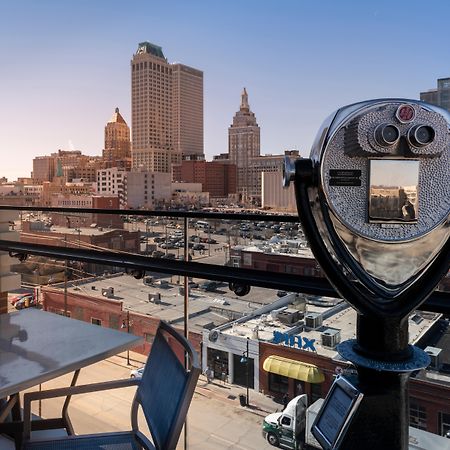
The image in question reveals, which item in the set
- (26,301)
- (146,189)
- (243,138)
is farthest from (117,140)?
(26,301)

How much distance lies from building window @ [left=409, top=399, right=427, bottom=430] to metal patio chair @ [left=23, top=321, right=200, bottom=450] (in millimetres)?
405

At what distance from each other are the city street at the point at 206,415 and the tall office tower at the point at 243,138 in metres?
67.1

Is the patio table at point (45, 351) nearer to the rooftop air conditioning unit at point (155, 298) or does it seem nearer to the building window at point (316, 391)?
the rooftop air conditioning unit at point (155, 298)

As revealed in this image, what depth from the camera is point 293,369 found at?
1.49 meters

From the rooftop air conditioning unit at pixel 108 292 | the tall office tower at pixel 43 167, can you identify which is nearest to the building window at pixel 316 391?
the rooftop air conditioning unit at pixel 108 292

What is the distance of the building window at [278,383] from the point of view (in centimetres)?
147

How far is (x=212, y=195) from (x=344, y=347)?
5945cm

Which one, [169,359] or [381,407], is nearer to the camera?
[381,407]

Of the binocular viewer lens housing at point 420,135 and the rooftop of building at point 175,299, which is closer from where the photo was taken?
the binocular viewer lens housing at point 420,135

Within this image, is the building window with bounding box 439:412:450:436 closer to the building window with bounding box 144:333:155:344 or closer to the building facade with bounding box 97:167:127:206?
the building window with bounding box 144:333:155:344

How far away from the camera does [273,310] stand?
5.59ft

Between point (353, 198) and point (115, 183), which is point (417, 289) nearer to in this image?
point (353, 198)

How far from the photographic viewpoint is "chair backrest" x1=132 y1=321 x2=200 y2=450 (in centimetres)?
90

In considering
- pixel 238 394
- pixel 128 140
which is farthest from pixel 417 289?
pixel 128 140
